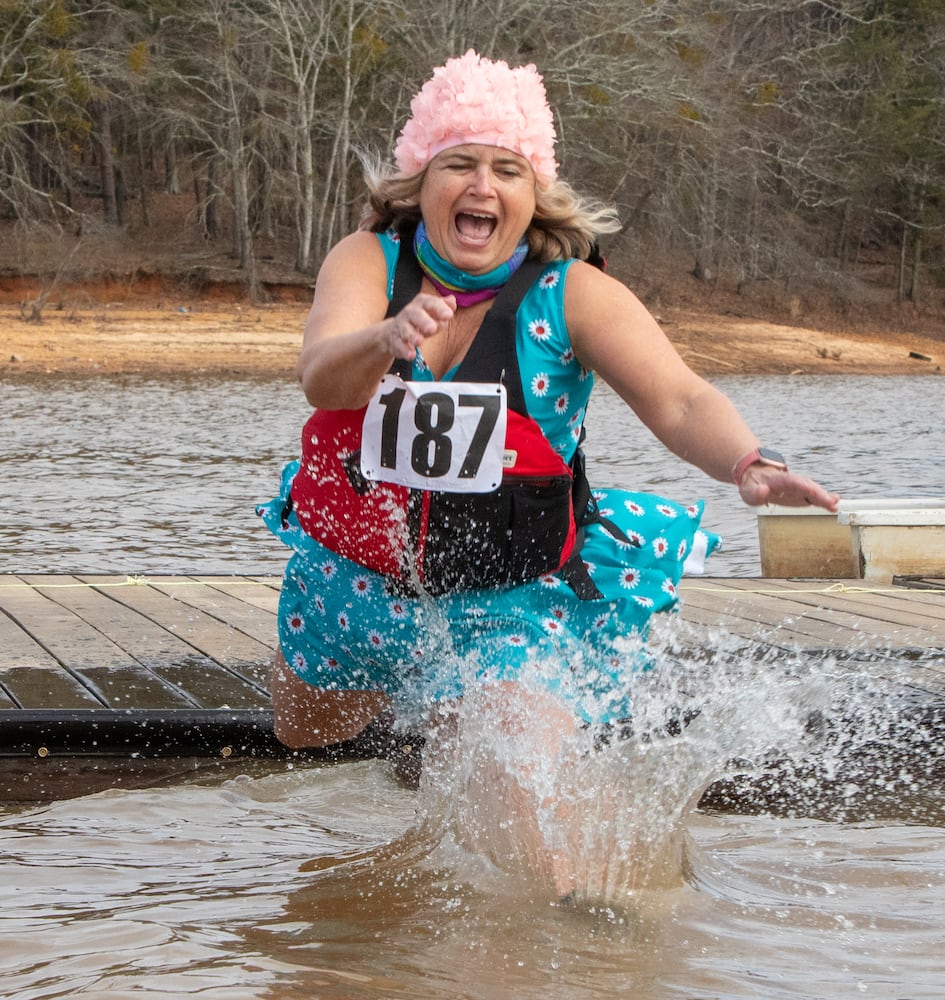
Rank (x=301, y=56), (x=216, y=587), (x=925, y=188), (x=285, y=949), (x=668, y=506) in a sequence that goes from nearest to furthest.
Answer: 1. (x=285, y=949)
2. (x=668, y=506)
3. (x=216, y=587)
4. (x=301, y=56)
5. (x=925, y=188)

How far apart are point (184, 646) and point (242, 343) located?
2039cm

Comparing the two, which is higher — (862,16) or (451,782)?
(862,16)

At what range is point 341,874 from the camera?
11.5 ft

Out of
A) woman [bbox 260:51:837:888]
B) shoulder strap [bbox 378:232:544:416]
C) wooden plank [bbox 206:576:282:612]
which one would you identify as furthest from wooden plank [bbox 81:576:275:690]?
shoulder strap [bbox 378:232:544:416]

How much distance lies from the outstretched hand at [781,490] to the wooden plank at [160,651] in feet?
6.53

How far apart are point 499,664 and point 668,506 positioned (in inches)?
25.0

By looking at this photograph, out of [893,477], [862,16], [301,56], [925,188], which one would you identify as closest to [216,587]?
[893,477]

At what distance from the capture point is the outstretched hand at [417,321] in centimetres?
265

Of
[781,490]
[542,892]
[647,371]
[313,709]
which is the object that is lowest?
[542,892]

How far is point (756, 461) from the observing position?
292 cm

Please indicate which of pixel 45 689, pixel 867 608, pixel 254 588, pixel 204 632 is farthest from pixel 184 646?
pixel 867 608

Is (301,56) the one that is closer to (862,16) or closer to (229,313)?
(229,313)

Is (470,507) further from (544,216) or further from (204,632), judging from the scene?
(204,632)

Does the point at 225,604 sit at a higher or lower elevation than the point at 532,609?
lower
